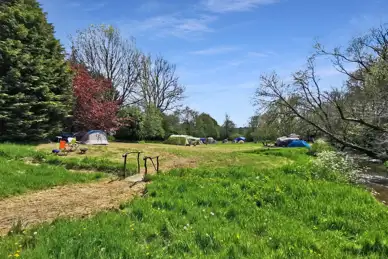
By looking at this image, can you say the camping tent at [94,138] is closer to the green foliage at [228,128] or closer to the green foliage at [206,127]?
the green foliage at [206,127]

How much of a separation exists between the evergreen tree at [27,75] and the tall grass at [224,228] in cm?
1348

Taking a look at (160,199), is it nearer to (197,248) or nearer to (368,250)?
(197,248)

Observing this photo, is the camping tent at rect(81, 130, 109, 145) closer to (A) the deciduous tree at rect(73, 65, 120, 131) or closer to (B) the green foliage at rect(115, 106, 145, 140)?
(A) the deciduous tree at rect(73, 65, 120, 131)

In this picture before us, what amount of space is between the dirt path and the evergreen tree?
11.5 metres

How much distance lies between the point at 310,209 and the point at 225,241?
2751 mm

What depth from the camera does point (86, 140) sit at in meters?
20.9

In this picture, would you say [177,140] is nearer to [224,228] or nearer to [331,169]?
[331,169]

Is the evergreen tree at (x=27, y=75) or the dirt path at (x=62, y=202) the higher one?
the evergreen tree at (x=27, y=75)

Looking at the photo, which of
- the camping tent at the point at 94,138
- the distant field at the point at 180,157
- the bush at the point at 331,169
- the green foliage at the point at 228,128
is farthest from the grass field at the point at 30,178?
the green foliage at the point at 228,128

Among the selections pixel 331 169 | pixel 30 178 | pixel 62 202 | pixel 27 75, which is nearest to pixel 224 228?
pixel 62 202

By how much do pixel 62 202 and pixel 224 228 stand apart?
11.9 ft

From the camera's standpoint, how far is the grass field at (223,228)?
3473 mm

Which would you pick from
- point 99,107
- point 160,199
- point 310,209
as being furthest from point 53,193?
point 99,107

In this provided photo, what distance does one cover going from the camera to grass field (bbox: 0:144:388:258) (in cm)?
347
